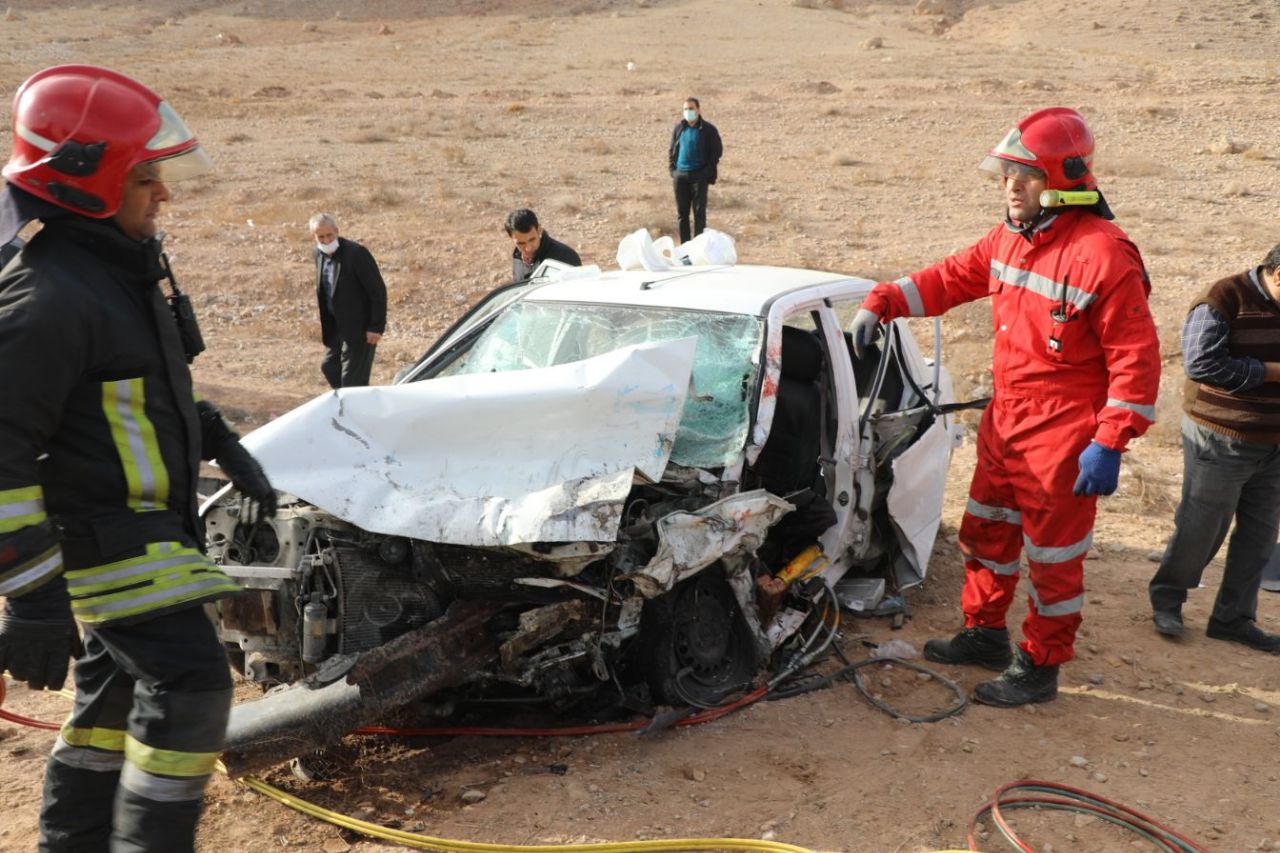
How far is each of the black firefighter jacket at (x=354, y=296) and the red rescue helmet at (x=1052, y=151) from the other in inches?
195

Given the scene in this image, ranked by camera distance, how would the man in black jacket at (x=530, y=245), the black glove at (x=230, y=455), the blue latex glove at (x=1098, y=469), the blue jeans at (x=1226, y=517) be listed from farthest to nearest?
the man in black jacket at (x=530, y=245) → the blue jeans at (x=1226, y=517) → the blue latex glove at (x=1098, y=469) → the black glove at (x=230, y=455)

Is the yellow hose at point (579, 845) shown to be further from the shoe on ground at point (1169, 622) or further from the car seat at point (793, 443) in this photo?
the shoe on ground at point (1169, 622)

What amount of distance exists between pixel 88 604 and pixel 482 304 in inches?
127

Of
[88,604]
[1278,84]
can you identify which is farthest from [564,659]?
[1278,84]

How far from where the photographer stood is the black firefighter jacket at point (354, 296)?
27.3ft

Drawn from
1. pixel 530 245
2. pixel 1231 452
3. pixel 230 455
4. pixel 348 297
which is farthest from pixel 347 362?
pixel 1231 452

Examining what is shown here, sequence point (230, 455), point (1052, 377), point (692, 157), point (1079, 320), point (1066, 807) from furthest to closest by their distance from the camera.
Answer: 1. point (692, 157)
2. point (1052, 377)
3. point (1079, 320)
4. point (1066, 807)
5. point (230, 455)

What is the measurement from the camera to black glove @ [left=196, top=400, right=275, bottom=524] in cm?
331

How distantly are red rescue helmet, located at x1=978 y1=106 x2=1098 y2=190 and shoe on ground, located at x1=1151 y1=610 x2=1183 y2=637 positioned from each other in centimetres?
221

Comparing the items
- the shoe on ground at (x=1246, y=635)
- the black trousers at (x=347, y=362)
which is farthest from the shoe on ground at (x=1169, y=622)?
the black trousers at (x=347, y=362)

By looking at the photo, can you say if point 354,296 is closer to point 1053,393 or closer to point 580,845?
point 1053,393

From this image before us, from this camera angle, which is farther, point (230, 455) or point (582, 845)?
point (582, 845)

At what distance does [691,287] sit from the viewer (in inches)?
210

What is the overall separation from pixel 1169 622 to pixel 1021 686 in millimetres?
1208
